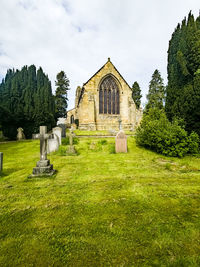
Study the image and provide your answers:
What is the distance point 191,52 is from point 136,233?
1158 centimetres

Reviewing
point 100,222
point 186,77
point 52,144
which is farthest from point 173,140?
point 52,144

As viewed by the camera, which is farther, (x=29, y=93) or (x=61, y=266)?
(x=29, y=93)

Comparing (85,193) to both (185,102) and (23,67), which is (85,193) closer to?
(185,102)

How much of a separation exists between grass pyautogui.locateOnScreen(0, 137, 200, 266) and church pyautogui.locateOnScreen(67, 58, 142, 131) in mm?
17101

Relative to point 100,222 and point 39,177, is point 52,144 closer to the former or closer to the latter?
point 39,177

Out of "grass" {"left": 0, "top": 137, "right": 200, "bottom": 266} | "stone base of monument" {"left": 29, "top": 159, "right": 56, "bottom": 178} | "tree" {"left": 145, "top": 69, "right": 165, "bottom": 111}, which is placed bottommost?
"grass" {"left": 0, "top": 137, "right": 200, "bottom": 266}

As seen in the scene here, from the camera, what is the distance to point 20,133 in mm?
15922

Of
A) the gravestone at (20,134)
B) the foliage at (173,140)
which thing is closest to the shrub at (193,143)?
the foliage at (173,140)

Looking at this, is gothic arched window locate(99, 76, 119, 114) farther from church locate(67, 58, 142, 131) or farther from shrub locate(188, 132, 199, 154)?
shrub locate(188, 132, 199, 154)

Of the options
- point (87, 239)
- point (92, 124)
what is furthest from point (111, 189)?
point (92, 124)

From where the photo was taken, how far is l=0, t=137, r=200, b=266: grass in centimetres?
165

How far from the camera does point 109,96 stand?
22.6 metres

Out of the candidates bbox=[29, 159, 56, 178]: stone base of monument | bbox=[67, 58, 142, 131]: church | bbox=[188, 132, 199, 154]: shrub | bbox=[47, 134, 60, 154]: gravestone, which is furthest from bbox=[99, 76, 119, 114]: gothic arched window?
bbox=[29, 159, 56, 178]: stone base of monument

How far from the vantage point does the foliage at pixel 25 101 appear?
15656 mm
